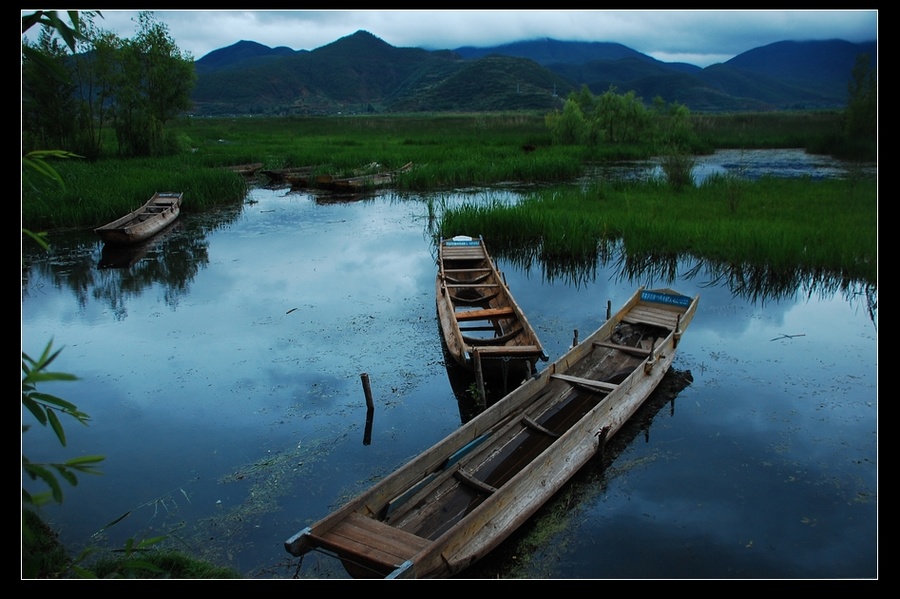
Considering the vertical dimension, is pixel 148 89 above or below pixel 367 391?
above

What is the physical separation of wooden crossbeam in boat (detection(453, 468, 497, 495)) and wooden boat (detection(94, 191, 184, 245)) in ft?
42.9

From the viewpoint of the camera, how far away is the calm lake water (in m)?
5.52

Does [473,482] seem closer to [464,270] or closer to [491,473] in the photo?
[491,473]

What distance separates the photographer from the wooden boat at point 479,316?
25.7ft

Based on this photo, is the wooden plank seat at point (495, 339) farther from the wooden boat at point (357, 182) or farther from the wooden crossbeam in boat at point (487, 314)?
the wooden boat at point (357, 182)

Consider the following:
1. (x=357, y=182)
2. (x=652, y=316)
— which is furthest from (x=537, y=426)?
(x=357, y=182)

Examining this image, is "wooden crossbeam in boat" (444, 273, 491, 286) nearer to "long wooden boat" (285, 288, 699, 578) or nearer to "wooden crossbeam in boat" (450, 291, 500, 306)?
"wooden crossbeam in boat" (450, 291, 500, 306)

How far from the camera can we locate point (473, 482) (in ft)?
18.5

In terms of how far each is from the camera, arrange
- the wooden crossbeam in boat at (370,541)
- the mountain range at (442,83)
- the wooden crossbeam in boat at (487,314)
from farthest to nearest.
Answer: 1. the mountain range at (442,83)
2. the wooden crossbeam in boat at (487,314)
3. the wooden crossbeam in boat at (370,541)

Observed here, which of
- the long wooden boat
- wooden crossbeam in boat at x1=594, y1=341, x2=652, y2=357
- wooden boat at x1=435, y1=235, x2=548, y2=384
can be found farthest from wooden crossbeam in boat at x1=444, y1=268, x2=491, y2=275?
wooden crossbeam in boat at x1=594, y1=341, x2=652, y2=357

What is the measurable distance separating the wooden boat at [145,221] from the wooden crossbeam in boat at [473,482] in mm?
13083

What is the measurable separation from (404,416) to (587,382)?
92.4 inches

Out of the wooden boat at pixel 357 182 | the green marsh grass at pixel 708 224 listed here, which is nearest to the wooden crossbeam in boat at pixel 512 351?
the green marsh grass at pixel 708 224
